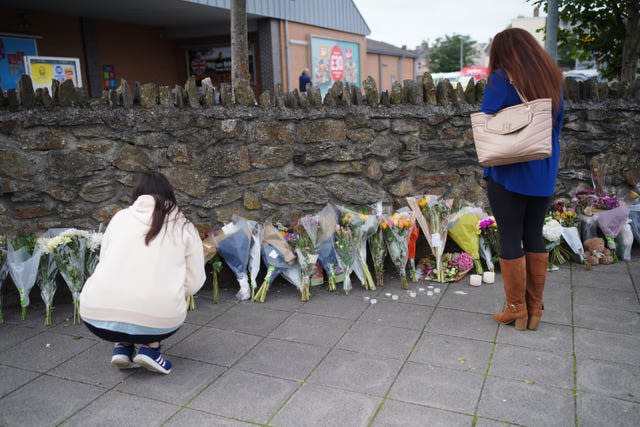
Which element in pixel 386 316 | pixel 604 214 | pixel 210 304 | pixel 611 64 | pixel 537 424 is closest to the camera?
pixel 537 424

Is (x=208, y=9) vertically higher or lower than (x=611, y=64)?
higher

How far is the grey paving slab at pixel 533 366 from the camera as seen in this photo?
2873 millimetres

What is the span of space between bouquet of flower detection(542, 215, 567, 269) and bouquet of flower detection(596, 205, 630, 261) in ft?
1.30

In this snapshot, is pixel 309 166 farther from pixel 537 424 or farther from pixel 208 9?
pixel 208 9

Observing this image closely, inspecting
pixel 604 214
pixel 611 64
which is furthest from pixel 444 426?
pixel 611 64

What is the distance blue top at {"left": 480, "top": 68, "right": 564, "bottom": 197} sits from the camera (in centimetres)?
313

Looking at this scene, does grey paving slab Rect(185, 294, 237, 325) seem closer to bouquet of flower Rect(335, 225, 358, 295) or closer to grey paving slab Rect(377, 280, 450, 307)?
bouquet of flower Rect(335, 225, 358, 295)

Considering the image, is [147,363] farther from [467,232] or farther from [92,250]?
[467,232]

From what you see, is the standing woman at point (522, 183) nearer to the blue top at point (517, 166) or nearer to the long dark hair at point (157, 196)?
the blue top at point (517, 166)

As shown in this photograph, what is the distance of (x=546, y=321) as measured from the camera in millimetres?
3594

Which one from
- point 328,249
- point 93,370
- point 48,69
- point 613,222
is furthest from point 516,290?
point 48,69

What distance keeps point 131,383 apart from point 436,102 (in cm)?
359

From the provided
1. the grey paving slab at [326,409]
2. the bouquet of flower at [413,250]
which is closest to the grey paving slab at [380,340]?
the grey paving slab at [326,409]

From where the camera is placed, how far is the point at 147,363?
2.96m
